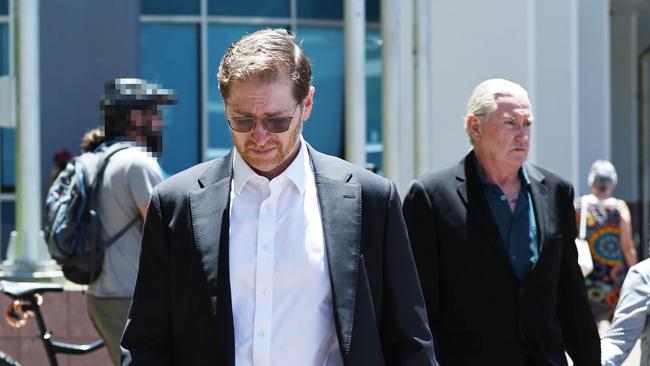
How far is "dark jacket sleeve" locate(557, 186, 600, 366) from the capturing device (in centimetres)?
472

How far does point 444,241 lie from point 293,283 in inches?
69.9

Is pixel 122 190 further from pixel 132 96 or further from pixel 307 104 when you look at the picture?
pixel 307 104

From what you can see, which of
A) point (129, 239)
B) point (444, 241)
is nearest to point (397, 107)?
point (129, 239)

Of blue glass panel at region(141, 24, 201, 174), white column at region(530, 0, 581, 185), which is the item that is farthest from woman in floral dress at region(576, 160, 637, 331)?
blue glass panel at region(141, 24, 201, 174)

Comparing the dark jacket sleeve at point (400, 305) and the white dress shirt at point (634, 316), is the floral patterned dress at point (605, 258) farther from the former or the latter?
the dark jacket sleeve at point (400, 305)

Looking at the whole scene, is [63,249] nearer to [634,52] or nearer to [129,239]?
[129,239]

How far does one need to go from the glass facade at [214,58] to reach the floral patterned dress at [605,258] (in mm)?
3736

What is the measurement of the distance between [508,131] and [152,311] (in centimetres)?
208

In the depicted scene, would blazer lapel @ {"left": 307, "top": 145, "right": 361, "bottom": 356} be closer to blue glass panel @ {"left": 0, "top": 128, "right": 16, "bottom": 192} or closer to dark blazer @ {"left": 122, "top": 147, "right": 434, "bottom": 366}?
dark blazer @ {"left": 122, "top": 147, "right": 434, "bottom": 366}

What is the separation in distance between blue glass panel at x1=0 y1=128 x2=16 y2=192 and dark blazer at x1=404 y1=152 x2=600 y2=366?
8.43 m

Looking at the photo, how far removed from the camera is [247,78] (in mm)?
2977

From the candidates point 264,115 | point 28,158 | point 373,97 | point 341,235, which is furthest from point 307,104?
point 373,97

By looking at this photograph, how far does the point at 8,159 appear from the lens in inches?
495

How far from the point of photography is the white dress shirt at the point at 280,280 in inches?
119
